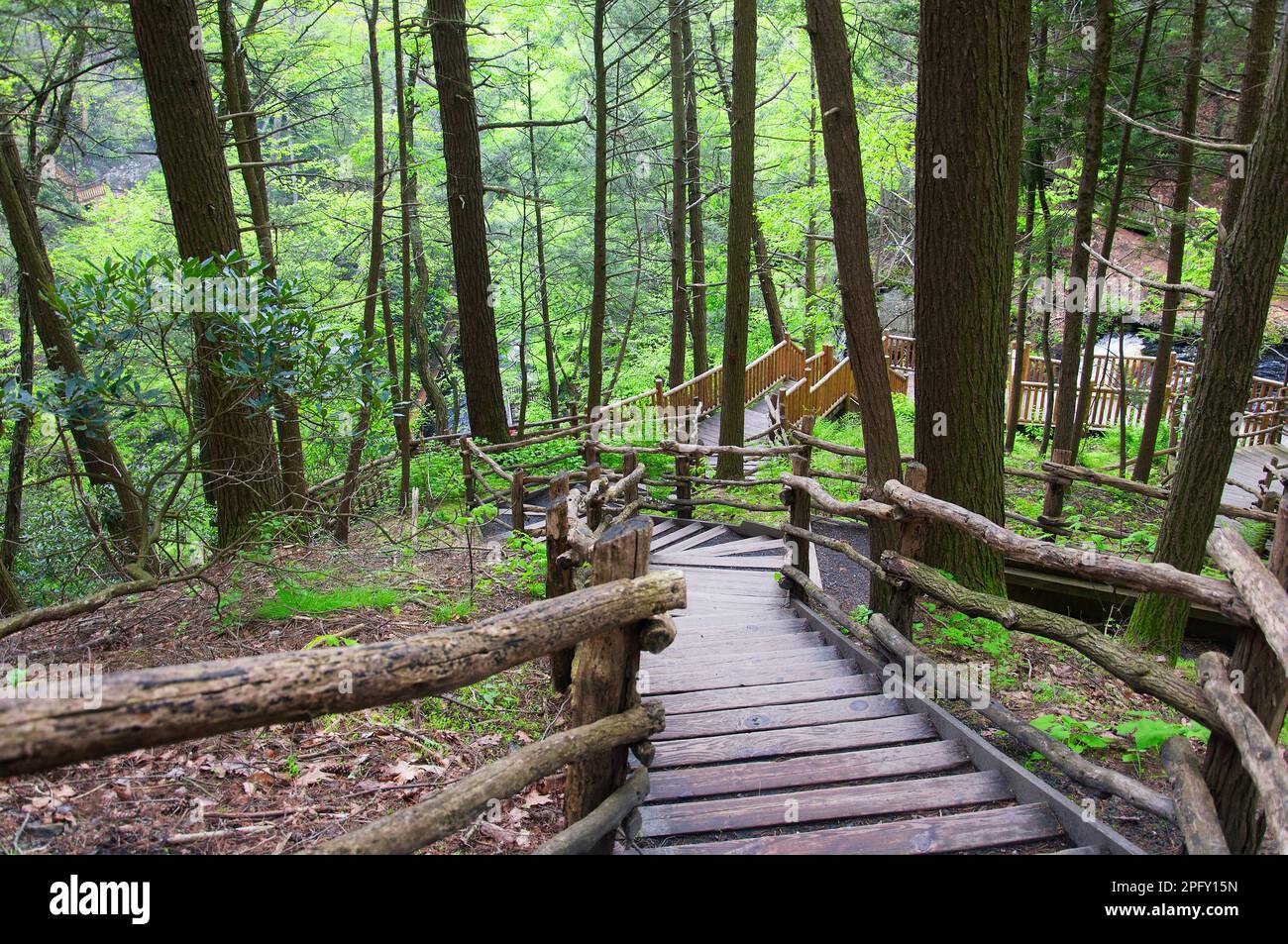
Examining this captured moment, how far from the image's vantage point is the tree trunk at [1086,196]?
→ 8773 millimetres

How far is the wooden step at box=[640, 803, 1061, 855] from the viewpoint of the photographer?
2.87 m

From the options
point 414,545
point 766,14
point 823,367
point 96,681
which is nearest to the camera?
point 96,681

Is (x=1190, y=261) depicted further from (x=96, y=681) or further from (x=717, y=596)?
(x=96, y=681)

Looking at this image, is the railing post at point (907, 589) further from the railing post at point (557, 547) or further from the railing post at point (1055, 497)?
the railing post at point (1055, 497)

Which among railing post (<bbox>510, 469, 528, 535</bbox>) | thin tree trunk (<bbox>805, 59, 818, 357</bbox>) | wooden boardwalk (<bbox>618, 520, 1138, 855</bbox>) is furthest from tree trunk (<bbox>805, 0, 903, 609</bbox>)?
thin tree trunk (<bbox>805, 59, 818, 357</bbox>)

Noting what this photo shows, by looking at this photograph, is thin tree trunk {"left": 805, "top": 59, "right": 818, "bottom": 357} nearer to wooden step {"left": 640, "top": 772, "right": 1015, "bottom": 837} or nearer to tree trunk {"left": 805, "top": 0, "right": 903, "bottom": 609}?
tree trunk {"left": 805, "top": 0, "right": 903, "bottom": 609}

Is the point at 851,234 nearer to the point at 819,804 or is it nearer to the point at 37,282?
the point at 819,804

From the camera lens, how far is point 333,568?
6301 mm

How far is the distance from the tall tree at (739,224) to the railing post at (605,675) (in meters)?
7.75

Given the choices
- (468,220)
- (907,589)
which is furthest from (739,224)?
(907,589)

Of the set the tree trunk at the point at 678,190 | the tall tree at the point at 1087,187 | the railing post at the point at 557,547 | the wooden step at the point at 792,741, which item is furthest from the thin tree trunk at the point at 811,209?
the wooden step at the point at 792,741

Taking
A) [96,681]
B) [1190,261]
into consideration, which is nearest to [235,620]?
[96,681]

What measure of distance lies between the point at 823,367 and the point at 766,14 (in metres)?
8.96

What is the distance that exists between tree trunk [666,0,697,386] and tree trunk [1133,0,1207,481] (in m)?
7.38
